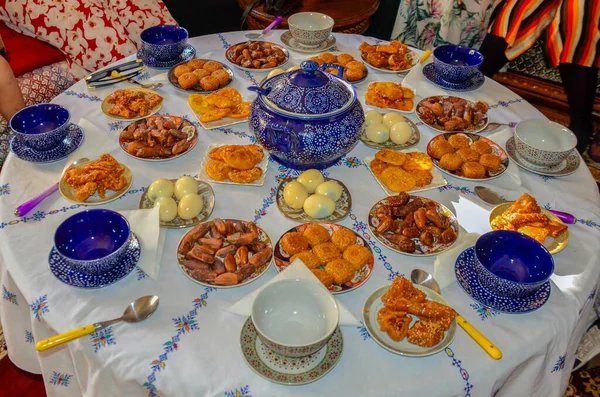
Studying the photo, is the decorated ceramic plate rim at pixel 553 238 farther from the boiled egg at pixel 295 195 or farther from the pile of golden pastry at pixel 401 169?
the boiled egg at pixel 295 195

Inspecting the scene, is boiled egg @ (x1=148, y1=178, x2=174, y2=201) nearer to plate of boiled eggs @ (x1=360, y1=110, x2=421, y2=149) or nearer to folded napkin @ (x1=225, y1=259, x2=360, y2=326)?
folded napkin @ (x1=225, y1=259, x2=360, y2=326)

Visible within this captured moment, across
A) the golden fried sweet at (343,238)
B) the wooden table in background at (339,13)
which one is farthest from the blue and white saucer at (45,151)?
the wooden table in background at (339,13)

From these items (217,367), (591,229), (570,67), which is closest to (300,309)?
(217,367)

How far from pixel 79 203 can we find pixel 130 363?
1.79 ft

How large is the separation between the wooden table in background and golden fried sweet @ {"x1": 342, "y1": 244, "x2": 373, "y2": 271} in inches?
76.7

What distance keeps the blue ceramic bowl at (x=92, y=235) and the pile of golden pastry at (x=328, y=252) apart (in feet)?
1.31

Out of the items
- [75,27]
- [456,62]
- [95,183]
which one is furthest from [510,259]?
[75,27]

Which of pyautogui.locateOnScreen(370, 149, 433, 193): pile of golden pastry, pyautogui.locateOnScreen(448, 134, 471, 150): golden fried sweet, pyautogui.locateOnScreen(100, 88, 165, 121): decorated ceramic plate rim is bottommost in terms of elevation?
pyautogui.locateOnScreen(100, 88, 165, 121): decorated ceramic plate rim

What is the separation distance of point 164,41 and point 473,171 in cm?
132

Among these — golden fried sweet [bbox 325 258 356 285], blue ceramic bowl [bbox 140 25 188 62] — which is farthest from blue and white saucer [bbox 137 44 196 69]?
golden fried sweet [bbox 325 258 356 285]

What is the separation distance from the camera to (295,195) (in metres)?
1.41

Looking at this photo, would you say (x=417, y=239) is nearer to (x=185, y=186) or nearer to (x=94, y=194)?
(x=185, y=186)

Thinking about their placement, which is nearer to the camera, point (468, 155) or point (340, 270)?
point (340, 270)

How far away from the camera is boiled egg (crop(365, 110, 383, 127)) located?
68.0 inches
